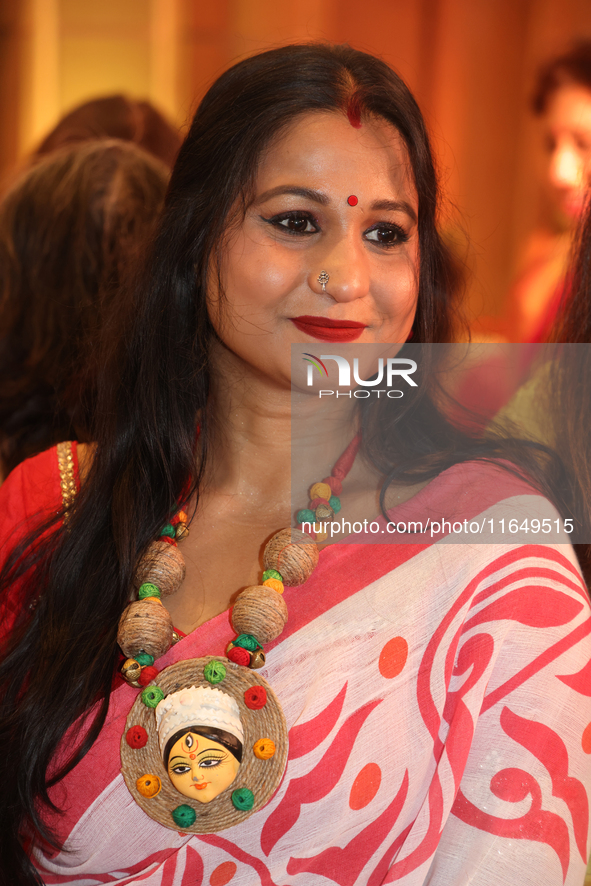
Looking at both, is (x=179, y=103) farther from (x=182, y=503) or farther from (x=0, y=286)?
(x=182, y=503)

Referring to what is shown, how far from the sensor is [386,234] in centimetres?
125

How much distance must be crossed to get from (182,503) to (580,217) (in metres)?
0.79

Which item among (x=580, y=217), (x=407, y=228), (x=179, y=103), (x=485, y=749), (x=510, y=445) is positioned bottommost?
(x=485, y=749)

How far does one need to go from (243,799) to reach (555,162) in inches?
85.3

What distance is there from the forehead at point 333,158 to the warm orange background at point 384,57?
2.39 meters

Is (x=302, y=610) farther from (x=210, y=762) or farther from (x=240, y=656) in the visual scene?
(x=210, y=762)

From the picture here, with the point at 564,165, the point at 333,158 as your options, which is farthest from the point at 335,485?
the point at 564,165

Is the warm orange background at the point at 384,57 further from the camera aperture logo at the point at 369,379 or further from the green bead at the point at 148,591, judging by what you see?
the green bead at the point at 148,591

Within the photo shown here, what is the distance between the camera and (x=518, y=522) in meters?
1.22

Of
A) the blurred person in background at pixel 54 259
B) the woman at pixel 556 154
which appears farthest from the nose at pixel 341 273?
the woman at pixel 556 154

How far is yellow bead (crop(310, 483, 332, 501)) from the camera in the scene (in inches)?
52.9

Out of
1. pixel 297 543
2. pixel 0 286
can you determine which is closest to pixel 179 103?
pixel 0 286

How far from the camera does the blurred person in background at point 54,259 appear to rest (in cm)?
196

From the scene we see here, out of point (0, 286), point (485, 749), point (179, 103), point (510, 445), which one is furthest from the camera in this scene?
point (179, 103)
